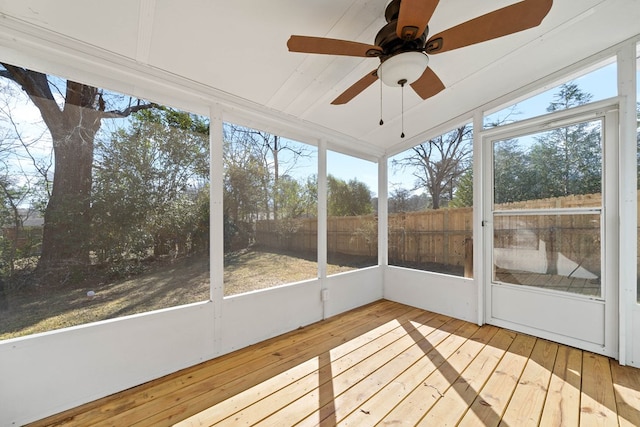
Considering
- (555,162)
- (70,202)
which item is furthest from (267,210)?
(555,162)

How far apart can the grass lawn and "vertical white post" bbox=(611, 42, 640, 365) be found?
2.88 meters

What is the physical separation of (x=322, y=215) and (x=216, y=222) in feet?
4.13

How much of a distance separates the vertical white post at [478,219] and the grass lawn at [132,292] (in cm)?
212

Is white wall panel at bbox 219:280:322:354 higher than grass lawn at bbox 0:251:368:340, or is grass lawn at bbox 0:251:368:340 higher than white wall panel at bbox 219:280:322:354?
grass lawn at bbox 0:251:368:340

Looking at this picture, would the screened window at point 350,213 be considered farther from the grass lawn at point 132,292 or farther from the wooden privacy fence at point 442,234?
the grass lawn at point 132,292

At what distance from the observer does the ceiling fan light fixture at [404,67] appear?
4.52 ft

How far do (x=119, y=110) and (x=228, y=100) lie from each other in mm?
797

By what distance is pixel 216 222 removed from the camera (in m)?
2.26

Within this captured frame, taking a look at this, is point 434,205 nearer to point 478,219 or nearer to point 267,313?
point 478,219

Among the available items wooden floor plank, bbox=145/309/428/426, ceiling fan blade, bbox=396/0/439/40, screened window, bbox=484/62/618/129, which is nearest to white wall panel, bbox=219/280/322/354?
wooden floor plank, bbox=145/309/428/426

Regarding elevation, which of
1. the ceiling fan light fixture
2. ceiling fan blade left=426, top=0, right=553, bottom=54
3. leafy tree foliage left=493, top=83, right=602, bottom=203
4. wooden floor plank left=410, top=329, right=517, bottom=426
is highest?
ceiling fan blade left=426, top=0, right=553, bottom=54

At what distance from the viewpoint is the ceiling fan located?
1134mm

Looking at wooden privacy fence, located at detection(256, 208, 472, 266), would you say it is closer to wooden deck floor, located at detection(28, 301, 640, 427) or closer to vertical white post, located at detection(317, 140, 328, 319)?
vertical white post, located at detection(317, 140, 328, 319)

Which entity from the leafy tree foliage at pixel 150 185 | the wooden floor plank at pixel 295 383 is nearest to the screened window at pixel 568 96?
the wooden floor plank at pixel 295 383
